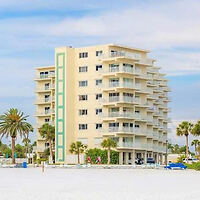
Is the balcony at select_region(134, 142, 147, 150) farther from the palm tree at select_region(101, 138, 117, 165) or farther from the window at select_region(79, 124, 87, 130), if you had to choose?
the window at select_region(79, 124, 87, 130)

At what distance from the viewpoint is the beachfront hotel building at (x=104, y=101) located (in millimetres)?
107250

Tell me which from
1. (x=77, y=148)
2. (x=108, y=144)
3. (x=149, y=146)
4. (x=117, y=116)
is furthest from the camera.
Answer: (x=149, y=146)

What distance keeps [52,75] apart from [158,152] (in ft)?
90.7

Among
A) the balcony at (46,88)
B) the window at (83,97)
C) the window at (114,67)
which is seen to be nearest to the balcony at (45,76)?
the balcony at (46,88)

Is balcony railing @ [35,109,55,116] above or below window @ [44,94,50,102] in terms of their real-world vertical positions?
below

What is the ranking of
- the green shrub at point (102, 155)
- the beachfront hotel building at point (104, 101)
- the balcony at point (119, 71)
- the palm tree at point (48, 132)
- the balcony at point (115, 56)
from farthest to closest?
1. the palm tree at point (48, 132)
2. the balcony at point (115, 56)
3. the beachfront hotel building at point (104, 101)
4. the balcony at point (119, 71)
5. the green shrub at point (102, 155)

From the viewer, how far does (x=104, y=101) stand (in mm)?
108125

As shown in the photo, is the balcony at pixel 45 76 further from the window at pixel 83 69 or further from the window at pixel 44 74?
the window at pixel 83 69

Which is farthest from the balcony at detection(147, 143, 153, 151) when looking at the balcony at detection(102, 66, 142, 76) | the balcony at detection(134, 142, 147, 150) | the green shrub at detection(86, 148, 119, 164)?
the balcony at detection(102, 66, 142, 76)

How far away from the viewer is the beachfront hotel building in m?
107

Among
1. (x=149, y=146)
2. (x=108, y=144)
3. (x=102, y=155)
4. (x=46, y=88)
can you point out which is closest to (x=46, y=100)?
(x=46, y=88)

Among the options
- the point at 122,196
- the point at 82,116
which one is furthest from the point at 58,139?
the point at 122,196

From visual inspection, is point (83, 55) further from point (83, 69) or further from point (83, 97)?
point (83, 97)

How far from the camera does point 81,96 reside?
113 meters
